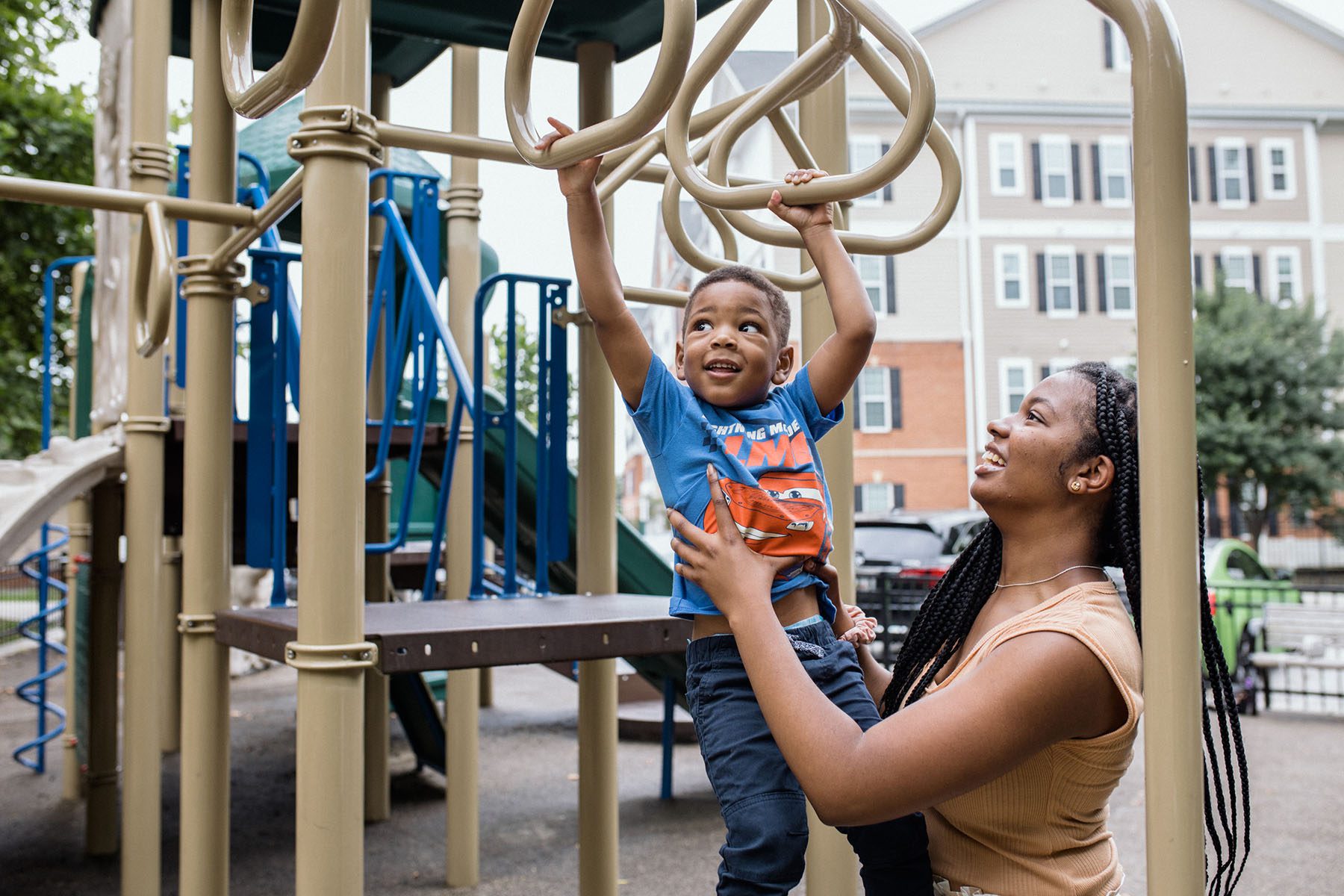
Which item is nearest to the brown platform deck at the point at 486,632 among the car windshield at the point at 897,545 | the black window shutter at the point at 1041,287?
the car windshield at the point at 897,545

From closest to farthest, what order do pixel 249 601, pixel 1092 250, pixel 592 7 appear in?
pixel 592 7 → pixel 249 601 → pixel 1092 250

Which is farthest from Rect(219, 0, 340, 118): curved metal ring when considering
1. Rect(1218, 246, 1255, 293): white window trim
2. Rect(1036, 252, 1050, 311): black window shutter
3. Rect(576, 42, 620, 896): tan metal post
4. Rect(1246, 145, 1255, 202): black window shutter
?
Rect(1246, 145, 1255, 202): black window shutter

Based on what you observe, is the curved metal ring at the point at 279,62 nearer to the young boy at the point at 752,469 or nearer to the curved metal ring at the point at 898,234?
the young boy at the point at 752,469

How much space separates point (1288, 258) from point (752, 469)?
3026 centimetres

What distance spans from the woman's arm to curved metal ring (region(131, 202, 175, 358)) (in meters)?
2.32

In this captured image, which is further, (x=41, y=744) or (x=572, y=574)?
(x=41, y=744)

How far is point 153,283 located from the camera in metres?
3.09

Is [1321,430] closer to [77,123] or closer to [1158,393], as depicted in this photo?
[77,123]

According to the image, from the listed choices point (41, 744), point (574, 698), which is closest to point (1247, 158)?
point (574, 698)

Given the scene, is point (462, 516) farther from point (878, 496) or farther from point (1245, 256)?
point (1245, 256)

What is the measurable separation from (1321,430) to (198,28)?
990 inches

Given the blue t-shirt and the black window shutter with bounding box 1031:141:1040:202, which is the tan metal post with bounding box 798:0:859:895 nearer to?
the blue t-shirt

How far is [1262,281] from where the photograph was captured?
91.7 feet

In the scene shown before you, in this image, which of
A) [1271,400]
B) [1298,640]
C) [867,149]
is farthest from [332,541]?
[867,149]
